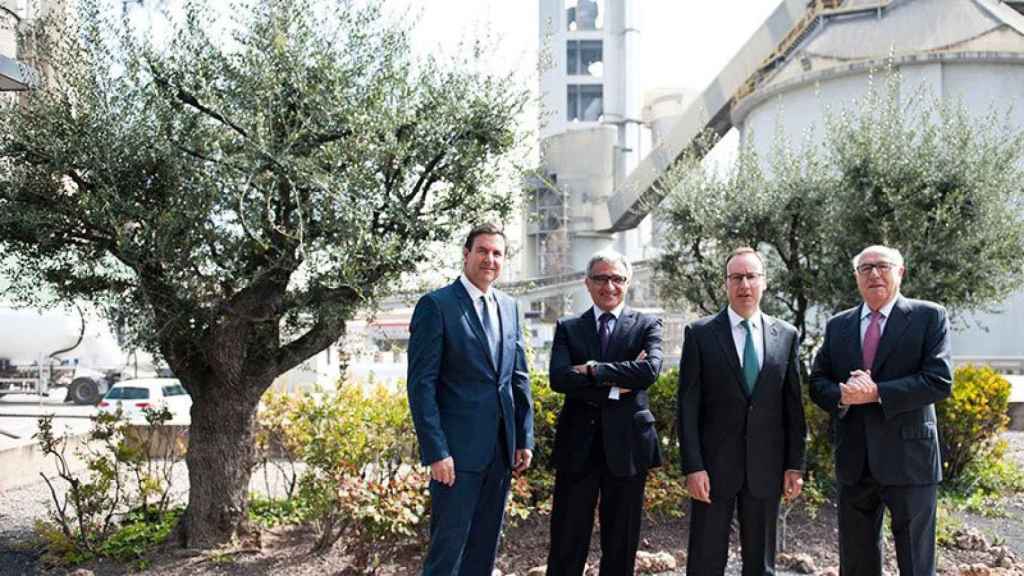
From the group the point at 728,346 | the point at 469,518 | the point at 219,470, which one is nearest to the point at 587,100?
the point at 219,470

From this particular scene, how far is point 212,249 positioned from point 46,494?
544 cm

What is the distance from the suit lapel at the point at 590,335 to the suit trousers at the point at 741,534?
1.05 m

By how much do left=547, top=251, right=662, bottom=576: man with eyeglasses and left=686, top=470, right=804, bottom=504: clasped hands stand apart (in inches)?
16.1

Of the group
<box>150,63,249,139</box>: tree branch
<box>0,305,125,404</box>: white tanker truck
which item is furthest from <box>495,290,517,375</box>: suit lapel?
<box>0,305,125,404</box>: white tanker truck

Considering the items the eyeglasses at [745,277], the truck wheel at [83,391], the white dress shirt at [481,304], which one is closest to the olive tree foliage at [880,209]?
the eyeglasses at [745,277]

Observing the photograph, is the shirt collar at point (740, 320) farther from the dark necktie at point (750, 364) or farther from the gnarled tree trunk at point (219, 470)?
the gnarled tree trunk at point (219, 470)

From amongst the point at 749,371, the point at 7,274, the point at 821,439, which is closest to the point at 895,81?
the point at 821,439

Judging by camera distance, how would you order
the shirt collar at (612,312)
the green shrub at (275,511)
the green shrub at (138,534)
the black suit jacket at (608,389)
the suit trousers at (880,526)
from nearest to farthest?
1. the suit trousers at (880,526)
2. the black suit jacket at (608,389)
3. the shirt collar at (612,312)
4. the green shrub at (138,534)
5. the green shrub at (275,511)

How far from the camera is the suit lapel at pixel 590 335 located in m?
5.01

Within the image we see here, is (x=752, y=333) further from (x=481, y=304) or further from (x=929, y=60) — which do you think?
(x=929, y=60)

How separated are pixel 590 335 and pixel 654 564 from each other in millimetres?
1812

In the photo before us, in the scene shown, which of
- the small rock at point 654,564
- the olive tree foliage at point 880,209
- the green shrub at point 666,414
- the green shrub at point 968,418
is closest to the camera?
the small rock at point 654,564

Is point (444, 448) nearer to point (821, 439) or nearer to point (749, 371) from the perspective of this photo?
point (749, 371)

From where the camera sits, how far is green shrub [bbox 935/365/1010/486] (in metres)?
8.98
